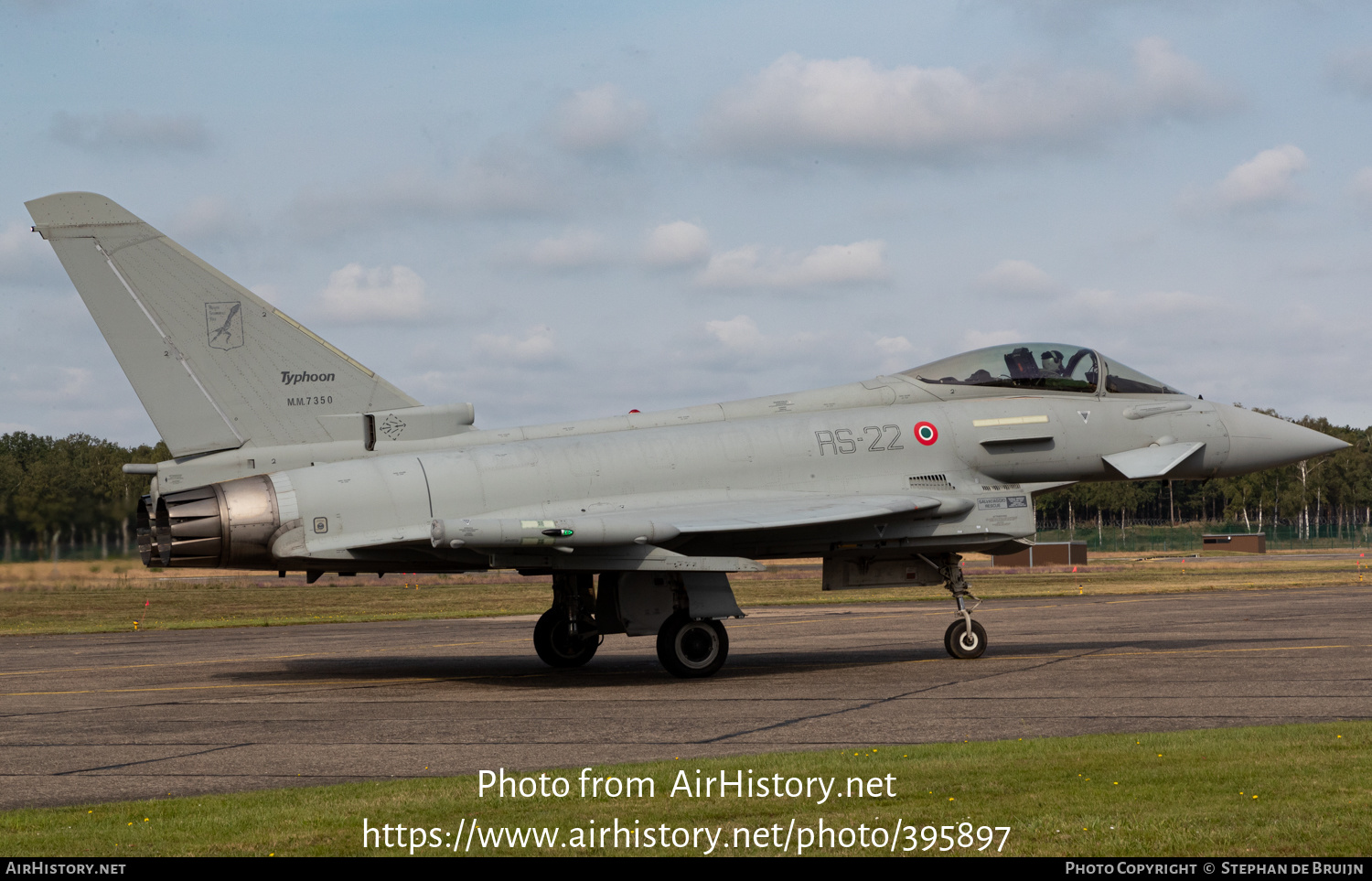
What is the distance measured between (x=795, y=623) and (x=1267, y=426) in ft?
34.1

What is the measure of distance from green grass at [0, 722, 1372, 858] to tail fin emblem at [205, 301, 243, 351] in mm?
8218

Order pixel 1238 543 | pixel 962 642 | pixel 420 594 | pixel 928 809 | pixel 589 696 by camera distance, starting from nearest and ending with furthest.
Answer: pixel 928 809 → pixel 589 696 → pixel 962 642 → pixel 420 594 → pixel 1238 543

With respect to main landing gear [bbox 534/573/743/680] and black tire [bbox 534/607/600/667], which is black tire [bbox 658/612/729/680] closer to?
main landing gear [bbox 534/573/743/680]

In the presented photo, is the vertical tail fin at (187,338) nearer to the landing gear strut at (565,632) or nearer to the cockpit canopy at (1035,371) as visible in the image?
the landing gear strut at (565,632)

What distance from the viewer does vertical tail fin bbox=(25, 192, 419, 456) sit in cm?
1471

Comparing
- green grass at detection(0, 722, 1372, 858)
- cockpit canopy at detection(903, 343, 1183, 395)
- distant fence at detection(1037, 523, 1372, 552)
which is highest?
cockpit canopy at detection(903, 343, 1183, 395)

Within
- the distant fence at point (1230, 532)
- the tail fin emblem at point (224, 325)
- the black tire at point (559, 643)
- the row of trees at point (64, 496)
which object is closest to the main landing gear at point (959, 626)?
the black tire at point (559, 643)

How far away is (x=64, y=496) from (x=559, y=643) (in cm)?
656

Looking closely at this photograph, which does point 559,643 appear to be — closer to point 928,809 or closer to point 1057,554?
point 928,809

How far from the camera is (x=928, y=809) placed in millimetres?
6938

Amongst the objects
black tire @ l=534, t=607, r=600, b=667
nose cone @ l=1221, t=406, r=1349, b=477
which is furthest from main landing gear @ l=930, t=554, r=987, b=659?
black tire @ l=534, t=607, r=600, b=667

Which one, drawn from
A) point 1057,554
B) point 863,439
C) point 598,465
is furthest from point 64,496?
point 1057,554

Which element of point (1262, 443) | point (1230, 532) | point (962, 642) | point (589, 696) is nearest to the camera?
point (589, 696)

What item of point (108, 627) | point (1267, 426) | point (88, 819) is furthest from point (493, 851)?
point (108, 627)
